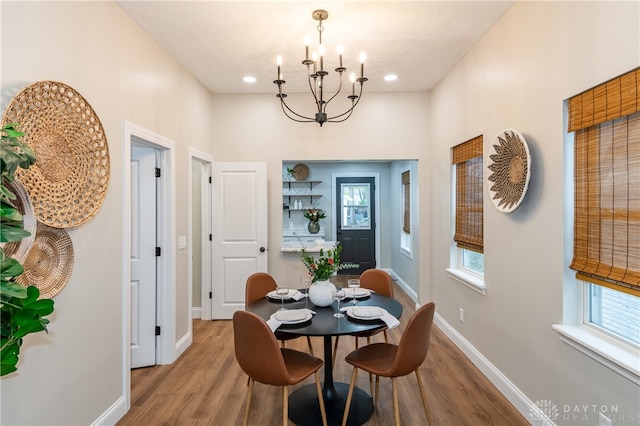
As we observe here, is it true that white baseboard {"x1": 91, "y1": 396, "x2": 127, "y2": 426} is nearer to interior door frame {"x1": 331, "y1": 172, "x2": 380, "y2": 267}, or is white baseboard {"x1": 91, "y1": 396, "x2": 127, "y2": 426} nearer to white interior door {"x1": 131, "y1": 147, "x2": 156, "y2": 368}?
white interior door {"x1": 131, "y1": 147, "x2": 156, "y2": 368}

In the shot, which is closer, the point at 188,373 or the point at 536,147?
the point at 536,147

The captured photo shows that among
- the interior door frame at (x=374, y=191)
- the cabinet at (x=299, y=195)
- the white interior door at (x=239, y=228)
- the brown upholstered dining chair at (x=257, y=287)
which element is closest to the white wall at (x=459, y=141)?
the white interior door at (x=239, y=228)

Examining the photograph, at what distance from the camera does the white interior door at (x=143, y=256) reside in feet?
10.5

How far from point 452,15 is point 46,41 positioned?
2.68 m

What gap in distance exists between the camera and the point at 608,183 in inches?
70.1

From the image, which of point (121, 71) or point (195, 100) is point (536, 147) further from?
point (195, 100)

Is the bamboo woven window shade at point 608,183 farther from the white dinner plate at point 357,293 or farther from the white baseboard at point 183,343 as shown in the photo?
the white baseboard at point 183,343

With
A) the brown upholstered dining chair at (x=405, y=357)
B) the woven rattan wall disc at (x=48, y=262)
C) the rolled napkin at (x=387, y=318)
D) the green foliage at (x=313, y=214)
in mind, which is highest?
the green foliage at (x=313, y=214)

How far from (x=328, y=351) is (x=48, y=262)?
69.6 inches

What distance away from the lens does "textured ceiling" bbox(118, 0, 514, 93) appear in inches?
101

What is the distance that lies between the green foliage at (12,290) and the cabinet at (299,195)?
5398 millimetres

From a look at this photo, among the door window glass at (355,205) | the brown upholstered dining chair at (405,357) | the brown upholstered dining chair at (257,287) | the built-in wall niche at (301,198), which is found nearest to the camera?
the brown upholstered dining chair at (405,357)

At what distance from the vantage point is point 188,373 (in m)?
3.10

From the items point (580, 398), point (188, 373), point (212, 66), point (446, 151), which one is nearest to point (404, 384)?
point (580, 398)
